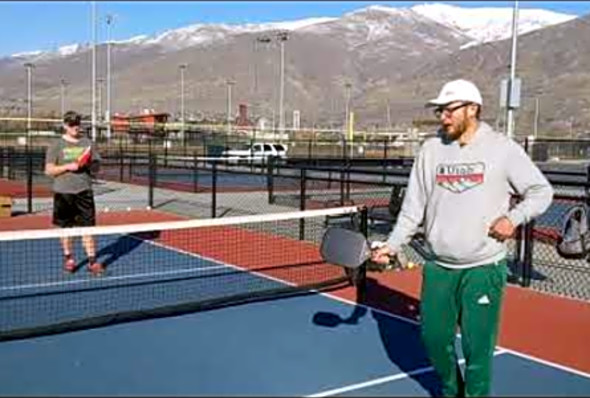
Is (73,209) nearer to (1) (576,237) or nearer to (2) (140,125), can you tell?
(1) (576,237)

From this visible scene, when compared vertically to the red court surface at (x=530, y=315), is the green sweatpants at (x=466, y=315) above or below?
above

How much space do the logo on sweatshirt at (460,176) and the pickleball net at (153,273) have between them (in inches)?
158

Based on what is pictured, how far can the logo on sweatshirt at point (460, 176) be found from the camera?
16.6 feet

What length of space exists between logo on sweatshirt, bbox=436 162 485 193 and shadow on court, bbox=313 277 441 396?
5.38ft

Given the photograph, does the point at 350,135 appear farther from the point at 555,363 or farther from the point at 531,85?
the point at 531,85

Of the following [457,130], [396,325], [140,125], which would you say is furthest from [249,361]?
[140,125]

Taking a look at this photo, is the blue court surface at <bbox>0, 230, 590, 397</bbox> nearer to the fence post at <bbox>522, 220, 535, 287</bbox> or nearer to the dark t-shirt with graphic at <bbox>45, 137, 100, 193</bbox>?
the fence post at <bbox>522, 220, 535, 287</bbox>

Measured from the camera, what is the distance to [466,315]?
16.8 ft

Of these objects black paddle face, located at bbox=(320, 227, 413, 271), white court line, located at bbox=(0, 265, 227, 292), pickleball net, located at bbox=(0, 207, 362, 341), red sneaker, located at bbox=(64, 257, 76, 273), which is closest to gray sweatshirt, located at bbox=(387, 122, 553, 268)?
black paddle face, located at bbox=(320, 227, 413, 271)

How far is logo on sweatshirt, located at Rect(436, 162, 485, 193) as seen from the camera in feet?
16.6

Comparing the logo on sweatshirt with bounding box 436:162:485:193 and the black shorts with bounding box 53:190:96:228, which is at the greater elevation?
the logo on sweatshirt with bounding box 436:162:485:193

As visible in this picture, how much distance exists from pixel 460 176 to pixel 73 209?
21.7ft

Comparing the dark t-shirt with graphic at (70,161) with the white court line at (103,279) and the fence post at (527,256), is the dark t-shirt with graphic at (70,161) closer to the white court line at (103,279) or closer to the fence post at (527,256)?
the white court line at (103,279)

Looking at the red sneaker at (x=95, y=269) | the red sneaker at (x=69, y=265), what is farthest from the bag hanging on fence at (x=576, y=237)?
the red sneaker at (x=69, y=265)
